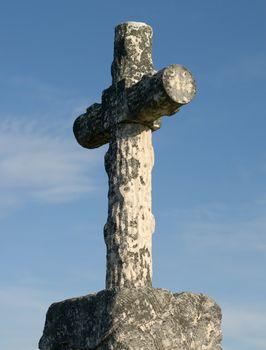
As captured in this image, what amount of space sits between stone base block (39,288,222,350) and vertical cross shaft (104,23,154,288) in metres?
0.32

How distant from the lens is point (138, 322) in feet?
21.9

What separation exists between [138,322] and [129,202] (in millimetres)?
1197

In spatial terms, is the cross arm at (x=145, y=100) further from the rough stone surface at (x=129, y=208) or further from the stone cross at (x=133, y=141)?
the rough stone surface at (x=129, y=208)

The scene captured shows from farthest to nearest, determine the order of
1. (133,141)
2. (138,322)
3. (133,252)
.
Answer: (133,141)
(133,252)
(138,322)

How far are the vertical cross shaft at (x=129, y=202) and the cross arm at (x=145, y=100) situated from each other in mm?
122

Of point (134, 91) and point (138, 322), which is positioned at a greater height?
point (134, 91)

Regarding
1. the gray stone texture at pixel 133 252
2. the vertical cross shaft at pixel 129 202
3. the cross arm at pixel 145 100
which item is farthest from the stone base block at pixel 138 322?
the cross arm at pixel 145 100

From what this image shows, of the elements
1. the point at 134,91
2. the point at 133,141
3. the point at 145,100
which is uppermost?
the point at 134,91

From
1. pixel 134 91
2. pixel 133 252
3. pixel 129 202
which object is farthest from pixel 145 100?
pixel 133 252

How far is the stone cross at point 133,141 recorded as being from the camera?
23.5 feet

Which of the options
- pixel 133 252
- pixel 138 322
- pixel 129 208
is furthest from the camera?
pixel 129 208

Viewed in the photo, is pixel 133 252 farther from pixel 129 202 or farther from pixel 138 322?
pixel 138 322

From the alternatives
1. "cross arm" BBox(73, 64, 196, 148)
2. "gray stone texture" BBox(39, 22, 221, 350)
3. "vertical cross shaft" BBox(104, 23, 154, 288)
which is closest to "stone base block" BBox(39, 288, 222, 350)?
"gray stone texture" BBox(39, 22, 221, 350)

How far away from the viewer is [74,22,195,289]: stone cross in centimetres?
715
